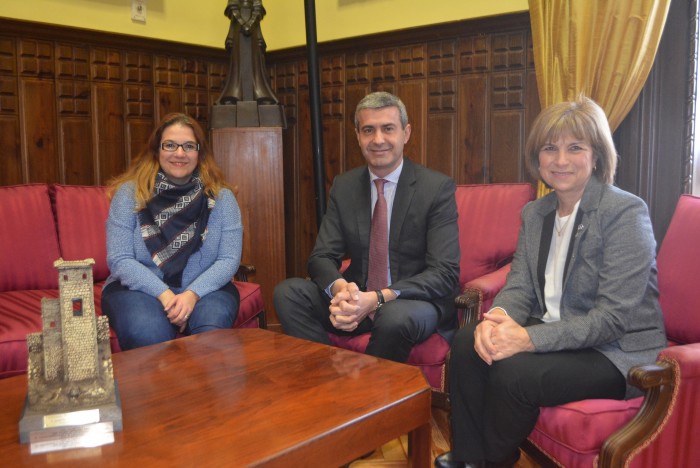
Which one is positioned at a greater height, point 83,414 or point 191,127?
point 191,127

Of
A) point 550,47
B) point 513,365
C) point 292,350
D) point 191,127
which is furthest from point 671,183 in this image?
point 191,127

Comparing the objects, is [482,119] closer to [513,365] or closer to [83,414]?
[513,365]

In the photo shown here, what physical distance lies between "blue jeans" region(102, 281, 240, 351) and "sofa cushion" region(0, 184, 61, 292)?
0.57 m

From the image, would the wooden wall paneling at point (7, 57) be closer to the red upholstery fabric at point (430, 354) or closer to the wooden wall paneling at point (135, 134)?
the wooden wall paneling at point (135, 134)

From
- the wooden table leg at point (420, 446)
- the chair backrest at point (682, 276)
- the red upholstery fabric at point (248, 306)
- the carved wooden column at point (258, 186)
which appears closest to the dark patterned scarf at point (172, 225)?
the red upholstery fabric at point (248, 306)

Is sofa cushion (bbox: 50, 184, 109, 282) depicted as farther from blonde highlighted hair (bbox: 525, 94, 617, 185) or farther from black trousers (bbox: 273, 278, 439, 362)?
blonde highlighted hair (bbox: 525, 94, 617, 185)

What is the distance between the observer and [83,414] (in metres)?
1.24

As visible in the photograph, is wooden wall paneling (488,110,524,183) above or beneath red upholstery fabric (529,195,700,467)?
above

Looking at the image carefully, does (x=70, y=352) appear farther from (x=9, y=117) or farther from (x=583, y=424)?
(x=9, y=117)

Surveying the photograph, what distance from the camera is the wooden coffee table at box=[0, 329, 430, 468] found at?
119cm

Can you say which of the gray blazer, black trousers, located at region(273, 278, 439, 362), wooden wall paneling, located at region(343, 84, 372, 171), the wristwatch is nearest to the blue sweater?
black trousers, located at region(273, 278, 439, 362)

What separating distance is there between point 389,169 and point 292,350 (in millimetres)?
942

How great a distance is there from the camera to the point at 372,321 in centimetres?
229

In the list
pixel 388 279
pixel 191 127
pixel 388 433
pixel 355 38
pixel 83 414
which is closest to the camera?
pixel 83 414
